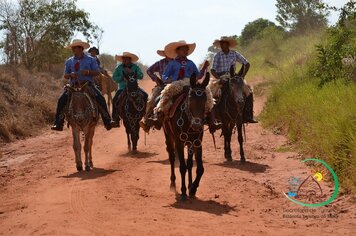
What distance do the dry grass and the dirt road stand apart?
3.61m

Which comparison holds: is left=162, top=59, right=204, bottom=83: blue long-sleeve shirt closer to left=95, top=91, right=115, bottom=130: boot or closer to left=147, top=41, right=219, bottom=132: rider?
left=147, top=41, right=219, bottom=132: rider

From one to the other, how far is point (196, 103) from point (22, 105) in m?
14.4

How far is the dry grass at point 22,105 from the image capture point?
19188mm

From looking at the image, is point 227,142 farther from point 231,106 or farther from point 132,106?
point 132,106

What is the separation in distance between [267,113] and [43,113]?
906 cm

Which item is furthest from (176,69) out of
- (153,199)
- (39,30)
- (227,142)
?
(39,30)

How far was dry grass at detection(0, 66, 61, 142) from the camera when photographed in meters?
19.2

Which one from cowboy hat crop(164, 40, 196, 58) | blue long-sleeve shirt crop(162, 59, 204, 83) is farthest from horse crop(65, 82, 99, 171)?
blue long-sleeve shirt crop(162, 59, 204, 83)

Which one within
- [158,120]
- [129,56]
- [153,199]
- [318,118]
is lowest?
[153,199]

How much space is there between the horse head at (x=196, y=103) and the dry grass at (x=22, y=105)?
34.6 feet

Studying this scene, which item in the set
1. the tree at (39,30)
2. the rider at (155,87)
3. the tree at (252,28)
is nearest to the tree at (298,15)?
the tree at (252,28)

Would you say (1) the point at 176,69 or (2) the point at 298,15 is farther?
(2) the point at 298,15

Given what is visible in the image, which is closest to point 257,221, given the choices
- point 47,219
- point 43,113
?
point 47,219

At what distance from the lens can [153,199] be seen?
9609mm
